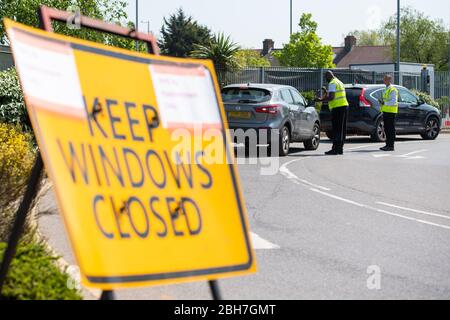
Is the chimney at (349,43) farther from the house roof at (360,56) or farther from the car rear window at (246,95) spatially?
the car rear window at (246,95)

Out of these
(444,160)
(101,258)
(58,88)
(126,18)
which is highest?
(126,18)

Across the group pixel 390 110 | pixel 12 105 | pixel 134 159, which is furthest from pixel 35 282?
pixel 390 110

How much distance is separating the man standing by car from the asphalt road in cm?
240

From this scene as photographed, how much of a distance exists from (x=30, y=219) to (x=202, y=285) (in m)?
1.49

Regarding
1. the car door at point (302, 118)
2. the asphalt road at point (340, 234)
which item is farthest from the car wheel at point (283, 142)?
the asphalt road at point (340, 234)

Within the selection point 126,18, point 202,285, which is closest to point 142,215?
point 202,285

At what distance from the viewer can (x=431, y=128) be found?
25.8 metres

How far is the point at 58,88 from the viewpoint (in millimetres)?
3719

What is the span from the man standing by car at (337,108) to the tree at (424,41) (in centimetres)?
6506

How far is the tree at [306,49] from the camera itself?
3199 inches

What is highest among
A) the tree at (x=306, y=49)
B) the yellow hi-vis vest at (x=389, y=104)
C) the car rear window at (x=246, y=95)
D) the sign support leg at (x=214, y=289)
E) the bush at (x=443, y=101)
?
the tree at (x=306, y=49)

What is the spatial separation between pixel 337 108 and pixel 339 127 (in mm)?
545

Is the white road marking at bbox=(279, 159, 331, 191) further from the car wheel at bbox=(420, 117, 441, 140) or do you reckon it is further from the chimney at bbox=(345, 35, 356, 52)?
the chimney at bbox=(345, 35, 356, 52)
